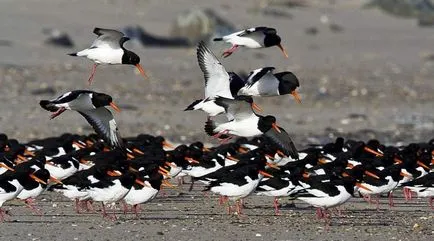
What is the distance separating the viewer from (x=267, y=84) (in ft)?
→ 46.8

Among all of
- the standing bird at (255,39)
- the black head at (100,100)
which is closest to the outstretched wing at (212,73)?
the standing bird at (255,39)

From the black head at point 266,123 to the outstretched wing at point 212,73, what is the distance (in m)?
0.71

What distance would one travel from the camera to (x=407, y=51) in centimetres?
3606

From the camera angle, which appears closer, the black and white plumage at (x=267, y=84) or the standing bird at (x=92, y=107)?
the standing bird at (x=92, y=107)

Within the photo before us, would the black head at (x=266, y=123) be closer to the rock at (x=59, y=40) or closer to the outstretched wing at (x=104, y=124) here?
the outstretched wing at (x=104, y=124)

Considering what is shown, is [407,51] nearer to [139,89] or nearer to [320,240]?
[139,89]

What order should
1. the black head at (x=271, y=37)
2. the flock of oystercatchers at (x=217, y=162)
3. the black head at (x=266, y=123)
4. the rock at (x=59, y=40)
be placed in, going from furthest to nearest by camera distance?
the rock at (x=59, y=40) → the black head at (x=271, y=37) → the black head at (x=266, y=123) → the flock of oystercatchers at (x=217, y=162)

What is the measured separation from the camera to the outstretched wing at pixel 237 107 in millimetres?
13619

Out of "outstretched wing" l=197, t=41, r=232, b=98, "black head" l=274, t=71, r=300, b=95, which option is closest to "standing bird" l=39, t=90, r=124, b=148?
"outstretched wing" l=197, t=41, r=232, b=98

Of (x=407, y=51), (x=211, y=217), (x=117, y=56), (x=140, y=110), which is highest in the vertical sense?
(x=117, y=56)

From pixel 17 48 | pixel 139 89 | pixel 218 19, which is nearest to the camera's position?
pixel 139 89

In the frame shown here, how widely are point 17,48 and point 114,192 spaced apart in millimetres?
18821

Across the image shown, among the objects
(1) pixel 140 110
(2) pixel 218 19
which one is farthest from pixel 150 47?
(1) pixel 140 110

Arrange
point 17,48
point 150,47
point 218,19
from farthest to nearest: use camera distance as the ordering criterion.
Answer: point 218,19, point 150,47, point 17,48
